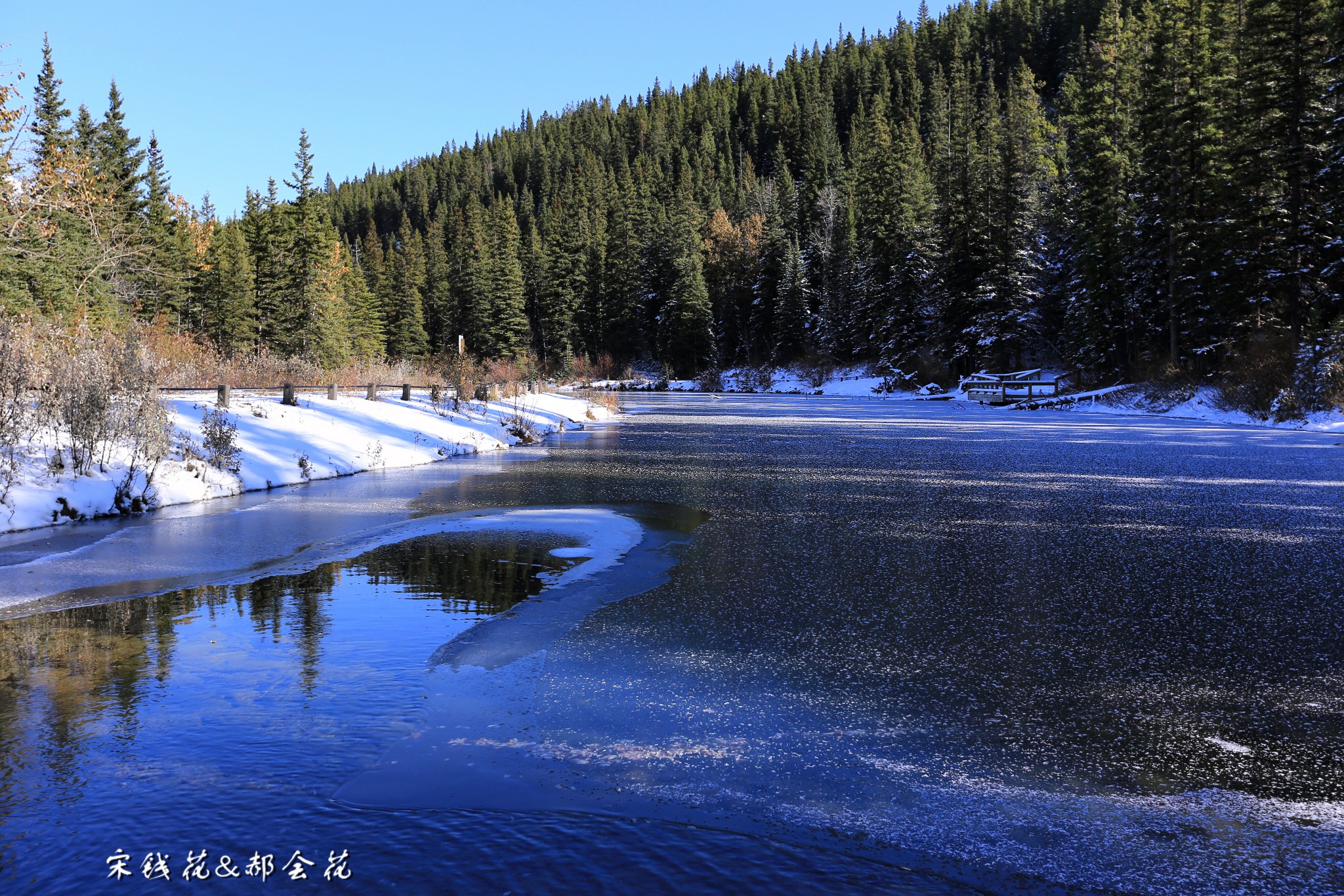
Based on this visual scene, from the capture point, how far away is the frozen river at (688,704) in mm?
3539

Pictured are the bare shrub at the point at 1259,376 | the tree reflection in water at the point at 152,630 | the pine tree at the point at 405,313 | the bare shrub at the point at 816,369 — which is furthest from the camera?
the pine tree at the point at 405,313

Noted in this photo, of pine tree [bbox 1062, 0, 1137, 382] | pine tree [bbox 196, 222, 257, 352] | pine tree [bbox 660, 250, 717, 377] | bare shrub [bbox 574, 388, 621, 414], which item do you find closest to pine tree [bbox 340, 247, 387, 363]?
pine tree [bbox 196, 222, 257, 352]

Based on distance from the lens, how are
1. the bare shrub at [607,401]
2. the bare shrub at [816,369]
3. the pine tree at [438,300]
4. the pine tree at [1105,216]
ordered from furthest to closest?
the pine tree at [438,300] → the bare shrub at [816,369] → the pine tree at [1105,216] → the bare shrub at [607,401]

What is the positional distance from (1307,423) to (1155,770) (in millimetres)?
27618

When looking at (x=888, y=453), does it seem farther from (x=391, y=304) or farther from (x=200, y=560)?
(x=391, y=304)

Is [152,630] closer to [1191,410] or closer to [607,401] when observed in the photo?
[607,401]

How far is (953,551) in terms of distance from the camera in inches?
381

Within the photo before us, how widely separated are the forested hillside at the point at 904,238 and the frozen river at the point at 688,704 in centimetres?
1124

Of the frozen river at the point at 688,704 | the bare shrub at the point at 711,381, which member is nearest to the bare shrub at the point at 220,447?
the frozen river at the point at 688,704

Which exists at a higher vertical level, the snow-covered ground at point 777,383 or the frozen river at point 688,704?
the snow-covered ground at point 777,383

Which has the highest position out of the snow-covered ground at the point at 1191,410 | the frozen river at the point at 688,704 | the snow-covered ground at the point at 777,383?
the snow-covered ground at the point at 777,383

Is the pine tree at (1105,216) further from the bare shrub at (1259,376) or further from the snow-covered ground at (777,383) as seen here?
Answer: the snow-covered ground at (777,383)

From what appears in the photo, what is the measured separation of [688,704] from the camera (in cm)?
523

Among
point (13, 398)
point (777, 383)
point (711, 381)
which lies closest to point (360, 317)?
point (711, 381)
